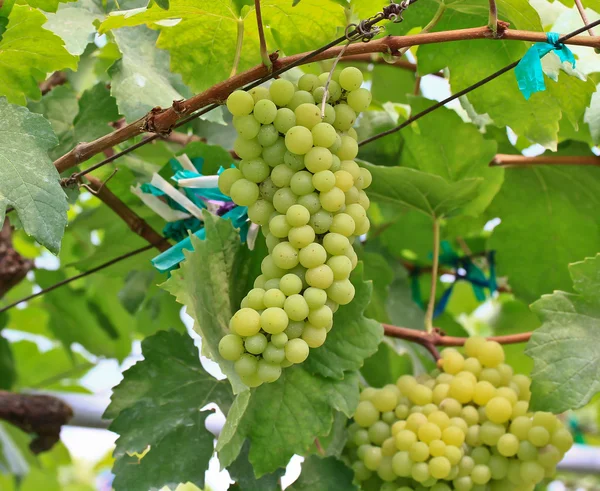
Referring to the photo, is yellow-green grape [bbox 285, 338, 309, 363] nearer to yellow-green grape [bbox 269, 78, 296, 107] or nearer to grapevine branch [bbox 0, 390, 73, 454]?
yellow-green grape [bbox 269, 78, 296, 107]

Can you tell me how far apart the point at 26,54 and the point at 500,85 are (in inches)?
19.6

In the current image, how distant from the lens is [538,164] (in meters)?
1.03

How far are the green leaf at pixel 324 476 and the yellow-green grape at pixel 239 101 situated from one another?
0.43 meters

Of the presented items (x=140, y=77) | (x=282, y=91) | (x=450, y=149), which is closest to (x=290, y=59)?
(x=282, y=91)

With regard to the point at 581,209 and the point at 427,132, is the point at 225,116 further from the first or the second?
the point at 581,209

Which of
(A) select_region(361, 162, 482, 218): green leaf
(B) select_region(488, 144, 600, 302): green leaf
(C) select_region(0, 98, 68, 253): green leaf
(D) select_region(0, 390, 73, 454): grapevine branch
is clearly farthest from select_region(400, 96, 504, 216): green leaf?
(D) select_region(0, 390, 73, 454): grapevine branch

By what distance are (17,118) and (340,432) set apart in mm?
518

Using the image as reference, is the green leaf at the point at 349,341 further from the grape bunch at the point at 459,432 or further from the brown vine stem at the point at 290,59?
the brown vine stem at the point at 290,59

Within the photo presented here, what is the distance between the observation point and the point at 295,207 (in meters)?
0.59

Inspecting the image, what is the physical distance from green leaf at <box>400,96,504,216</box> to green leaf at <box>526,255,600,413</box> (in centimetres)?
20

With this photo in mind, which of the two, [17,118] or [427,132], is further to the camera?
[427,132]

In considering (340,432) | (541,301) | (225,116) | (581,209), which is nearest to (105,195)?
(225,116)

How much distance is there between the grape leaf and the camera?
74cm

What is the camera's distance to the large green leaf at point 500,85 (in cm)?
79
